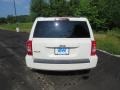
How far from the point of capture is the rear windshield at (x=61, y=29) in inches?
453

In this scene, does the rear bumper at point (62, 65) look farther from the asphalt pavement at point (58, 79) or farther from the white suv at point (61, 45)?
the asphalt pavement at point (58, 79)

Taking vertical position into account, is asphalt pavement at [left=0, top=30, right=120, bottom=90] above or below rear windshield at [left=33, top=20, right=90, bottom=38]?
below

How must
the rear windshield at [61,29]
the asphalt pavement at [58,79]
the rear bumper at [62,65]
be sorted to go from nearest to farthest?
the asphalt pavement at [58,79] → the rear bumper at [62,65] → the rear windshield at [61,29]

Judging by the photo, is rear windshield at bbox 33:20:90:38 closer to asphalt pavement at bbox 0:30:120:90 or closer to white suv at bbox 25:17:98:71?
white suv at bbox 25:17:98:71

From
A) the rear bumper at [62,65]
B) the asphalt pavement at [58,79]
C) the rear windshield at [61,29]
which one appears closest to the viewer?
the asphalt pavement at [58,79]

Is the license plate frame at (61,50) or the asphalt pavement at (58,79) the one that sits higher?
the license plate frame at (61,50)

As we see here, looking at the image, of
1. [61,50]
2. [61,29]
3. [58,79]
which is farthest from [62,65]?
[61,29]

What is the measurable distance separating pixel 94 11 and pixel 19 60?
163 feet

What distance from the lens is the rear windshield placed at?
11.5 metres

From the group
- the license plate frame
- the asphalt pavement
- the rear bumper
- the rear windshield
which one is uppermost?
the rear windshield

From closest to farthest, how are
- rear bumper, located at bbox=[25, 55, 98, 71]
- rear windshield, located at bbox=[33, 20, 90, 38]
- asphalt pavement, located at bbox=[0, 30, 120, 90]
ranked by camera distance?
asphalt pavement, located at bbox=[0, 30, 120, 90], rear bumper, located at bbox=[25, 55, 98, 71], rear windshield, located at bbox=[33, 20, 90, 38]

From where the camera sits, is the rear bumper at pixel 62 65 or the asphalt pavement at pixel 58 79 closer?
the asphalt pavement at pixel 58 79

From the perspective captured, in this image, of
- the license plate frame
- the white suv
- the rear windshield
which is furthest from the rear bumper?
the rear windshield

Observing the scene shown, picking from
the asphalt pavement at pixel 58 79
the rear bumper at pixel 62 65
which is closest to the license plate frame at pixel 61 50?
the rear bumper at pixel 62 65
